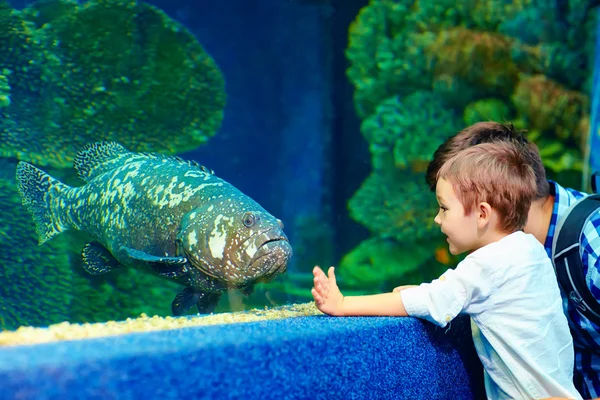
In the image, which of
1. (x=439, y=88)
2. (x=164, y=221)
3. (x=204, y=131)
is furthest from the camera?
(x=439, y=88)

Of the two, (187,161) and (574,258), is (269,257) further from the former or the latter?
(574,258)

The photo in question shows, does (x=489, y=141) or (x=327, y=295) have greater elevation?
(x=489, y=141)

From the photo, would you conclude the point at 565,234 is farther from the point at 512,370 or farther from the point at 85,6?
the point at 85,6

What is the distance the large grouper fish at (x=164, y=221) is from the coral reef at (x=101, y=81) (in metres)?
0.15

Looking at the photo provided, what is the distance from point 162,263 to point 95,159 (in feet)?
2.09

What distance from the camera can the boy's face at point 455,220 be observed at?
1.58 m

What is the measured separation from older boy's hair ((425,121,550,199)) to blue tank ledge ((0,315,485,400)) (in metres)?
0.66

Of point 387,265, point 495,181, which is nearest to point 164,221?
point 495,181

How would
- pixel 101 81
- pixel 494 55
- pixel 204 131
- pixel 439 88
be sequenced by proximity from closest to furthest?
pixel 101 81, pixel 204 131, pixel 494 55, pixel 439 88

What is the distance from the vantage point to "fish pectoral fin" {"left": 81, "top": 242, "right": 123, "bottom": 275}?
2.02 m

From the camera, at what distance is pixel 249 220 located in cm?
172

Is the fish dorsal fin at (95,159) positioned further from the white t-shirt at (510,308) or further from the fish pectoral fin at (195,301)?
the white t-shirt at (510,308)

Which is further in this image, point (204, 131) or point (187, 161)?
point (204, 131)

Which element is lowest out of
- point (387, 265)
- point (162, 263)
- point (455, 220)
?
point (387, 265)
